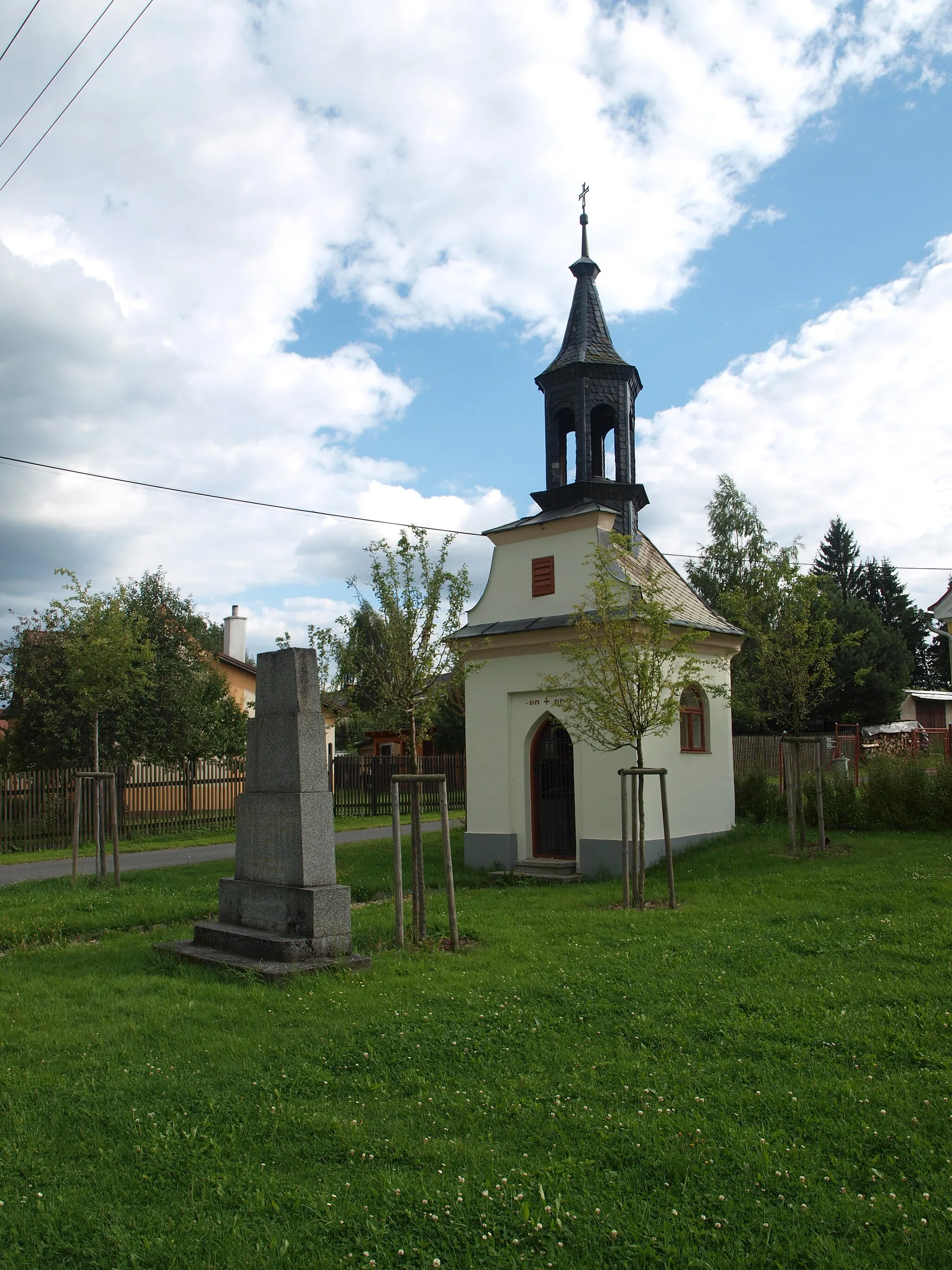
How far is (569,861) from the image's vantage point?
15805mm

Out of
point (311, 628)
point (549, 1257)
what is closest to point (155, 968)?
point (311, 628)

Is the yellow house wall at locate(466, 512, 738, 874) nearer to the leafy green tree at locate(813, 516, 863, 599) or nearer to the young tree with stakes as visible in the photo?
the young tree with stakes

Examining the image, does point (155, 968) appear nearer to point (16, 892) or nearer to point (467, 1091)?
point (467, 1091)

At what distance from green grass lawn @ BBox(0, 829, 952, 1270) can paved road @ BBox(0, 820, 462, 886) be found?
813cm

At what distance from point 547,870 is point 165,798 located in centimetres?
1404

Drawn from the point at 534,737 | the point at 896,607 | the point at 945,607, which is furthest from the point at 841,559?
the point at 534,737

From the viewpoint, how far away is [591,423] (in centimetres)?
1805

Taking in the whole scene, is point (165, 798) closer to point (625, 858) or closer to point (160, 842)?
point (160, 842)

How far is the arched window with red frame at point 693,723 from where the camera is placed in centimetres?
1659

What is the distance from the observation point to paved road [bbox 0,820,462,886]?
17.1m

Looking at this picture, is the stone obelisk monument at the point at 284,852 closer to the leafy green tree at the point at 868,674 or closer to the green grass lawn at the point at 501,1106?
the green grass lawn at the point at 501,1106

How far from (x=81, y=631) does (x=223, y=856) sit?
563cm

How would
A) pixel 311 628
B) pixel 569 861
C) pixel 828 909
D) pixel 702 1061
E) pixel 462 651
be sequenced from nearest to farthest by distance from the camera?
1. pixel 702 1061
2. pixel 828 909
3. pixel 311 628
4. pixel 462 651
5. pixel 569 861

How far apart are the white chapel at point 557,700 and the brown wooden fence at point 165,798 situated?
22.2 ft
